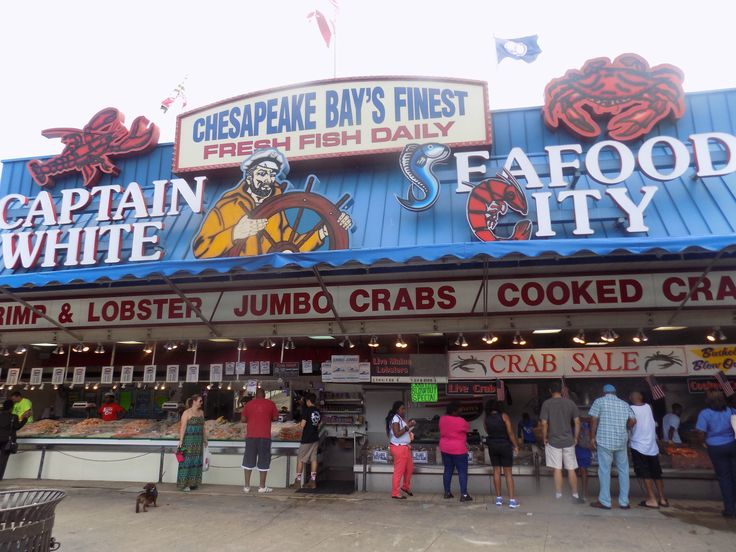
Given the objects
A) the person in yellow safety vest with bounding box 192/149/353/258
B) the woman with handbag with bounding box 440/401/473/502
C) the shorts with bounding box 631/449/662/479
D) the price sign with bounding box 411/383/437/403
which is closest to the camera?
the shorts with bounding box 631/449/662/479

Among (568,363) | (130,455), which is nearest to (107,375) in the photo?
(130,455)

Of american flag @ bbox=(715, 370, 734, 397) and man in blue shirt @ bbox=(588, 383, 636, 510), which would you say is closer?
man in blue shirt @ bbox=(588, 383, 636, 510)

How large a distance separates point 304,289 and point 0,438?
20.2ft

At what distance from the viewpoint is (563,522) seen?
6891mm

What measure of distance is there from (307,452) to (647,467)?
5400 mm

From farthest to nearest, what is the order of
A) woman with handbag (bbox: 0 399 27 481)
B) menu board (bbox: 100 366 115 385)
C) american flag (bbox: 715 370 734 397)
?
menu board (bbox: 100 366 115 385), woman with handbag (bbox: 0 399 27 481), american flag (bbox: 715 370 734 397)

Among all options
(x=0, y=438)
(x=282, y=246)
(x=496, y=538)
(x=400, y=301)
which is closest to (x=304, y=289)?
(x=282, y=246)

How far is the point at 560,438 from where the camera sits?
811 cm

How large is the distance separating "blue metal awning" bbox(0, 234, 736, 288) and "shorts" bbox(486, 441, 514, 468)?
324 centimetres

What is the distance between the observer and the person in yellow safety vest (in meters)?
9.09

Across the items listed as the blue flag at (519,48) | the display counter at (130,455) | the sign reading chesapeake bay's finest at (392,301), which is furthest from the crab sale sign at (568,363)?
the blue flag at (519,48)

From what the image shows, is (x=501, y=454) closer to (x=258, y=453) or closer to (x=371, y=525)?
(x=371, y=525)

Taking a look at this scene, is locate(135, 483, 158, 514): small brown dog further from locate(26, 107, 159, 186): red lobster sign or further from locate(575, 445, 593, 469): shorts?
locate(26, 107, 159, 186): red lobster sign

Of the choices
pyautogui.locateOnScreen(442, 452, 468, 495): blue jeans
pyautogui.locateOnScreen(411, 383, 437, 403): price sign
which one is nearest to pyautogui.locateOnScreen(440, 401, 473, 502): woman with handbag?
pyautogui.locateOnScreen(442, 452, 468, 495): blue jeans
